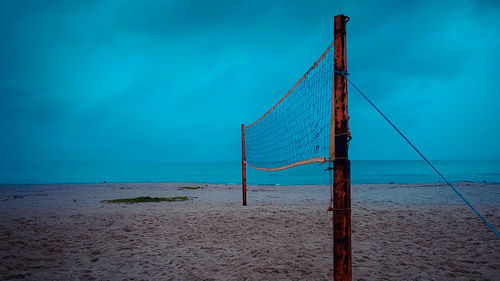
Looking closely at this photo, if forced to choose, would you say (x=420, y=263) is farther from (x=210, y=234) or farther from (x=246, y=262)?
(x=210, y=234)

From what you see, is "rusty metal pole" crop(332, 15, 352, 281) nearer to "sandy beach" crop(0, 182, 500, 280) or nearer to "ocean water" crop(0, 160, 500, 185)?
"sandy beach" crop(0, 182, 500, 280)

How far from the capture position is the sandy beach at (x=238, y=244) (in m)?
3.88

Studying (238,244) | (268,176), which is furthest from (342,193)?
(268,176)

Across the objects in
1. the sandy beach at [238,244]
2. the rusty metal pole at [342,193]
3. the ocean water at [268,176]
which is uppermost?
the rusty metal pole at [342,193]

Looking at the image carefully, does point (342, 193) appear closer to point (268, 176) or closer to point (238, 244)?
point (238, 244)

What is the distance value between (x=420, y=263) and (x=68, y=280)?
4789 mm

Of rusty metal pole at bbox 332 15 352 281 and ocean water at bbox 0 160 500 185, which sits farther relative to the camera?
ocean water at bbox 0 160 500 185

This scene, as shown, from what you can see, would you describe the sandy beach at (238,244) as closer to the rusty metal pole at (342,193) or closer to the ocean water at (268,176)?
the rusty metal pole at (342,193)

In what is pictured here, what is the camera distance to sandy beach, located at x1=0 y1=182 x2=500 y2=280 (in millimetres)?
3879

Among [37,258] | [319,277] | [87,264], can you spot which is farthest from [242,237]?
[37,258]

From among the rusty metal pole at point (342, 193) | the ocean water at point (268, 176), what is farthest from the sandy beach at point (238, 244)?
the ocean water at point (268, 176)

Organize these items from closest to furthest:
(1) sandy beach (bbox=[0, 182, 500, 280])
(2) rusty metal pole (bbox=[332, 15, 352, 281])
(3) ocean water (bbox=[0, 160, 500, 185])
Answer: (2) rusty metal pole (bbox=[332, 15, 352, 281])
(1) sandy beach (bbox=[0, 182, 500, 280])
(3) ocean water (bbox=[0, 160, 500, 185])

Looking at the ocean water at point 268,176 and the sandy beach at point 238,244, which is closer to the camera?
the sandy beach at point 238,244

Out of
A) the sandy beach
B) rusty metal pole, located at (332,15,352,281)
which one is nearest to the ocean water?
the sandy beach
